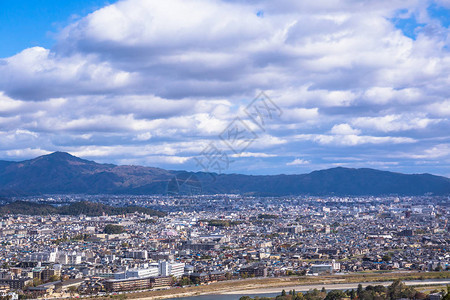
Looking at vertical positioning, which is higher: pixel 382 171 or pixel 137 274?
pixel 382 171

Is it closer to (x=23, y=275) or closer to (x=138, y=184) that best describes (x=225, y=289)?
(x=23, y=275)

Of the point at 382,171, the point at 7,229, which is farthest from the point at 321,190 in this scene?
the point at 7,229

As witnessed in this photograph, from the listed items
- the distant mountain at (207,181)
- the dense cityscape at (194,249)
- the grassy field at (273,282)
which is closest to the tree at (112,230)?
the dense cityscape at (194,249)

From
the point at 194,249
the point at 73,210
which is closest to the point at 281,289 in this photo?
the point at 194,249

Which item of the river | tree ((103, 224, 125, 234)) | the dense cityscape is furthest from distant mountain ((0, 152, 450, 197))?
the river

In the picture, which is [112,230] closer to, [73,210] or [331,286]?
[73,210]

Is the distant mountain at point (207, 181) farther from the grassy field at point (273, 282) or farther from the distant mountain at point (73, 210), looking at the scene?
the grassy field at point (273, 282)
